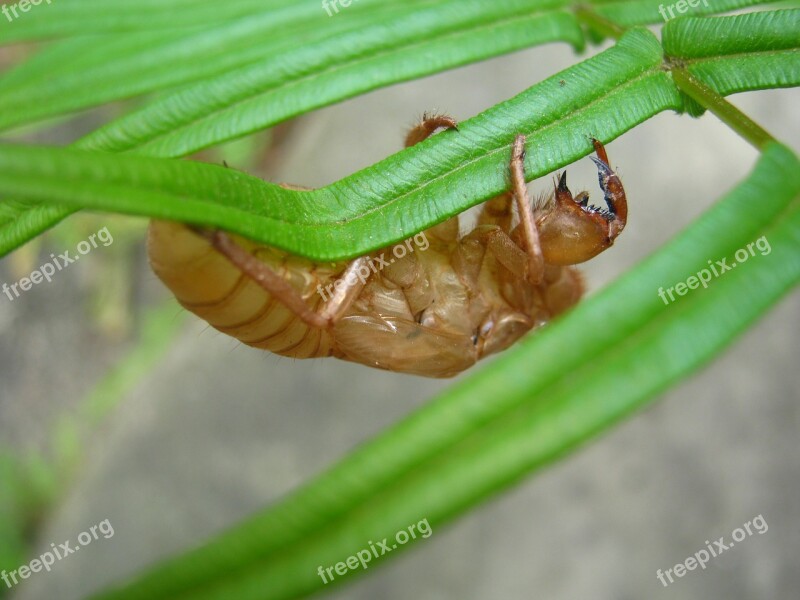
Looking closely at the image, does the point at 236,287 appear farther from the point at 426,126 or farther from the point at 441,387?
the point at 441,387

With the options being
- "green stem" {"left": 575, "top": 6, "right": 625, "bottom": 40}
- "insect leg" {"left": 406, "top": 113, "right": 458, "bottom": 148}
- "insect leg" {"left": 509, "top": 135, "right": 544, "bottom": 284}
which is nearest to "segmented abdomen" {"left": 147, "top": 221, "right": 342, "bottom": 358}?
"insect leg" {"left": 406, "top": 113, "right": 458, "bottom": 148}

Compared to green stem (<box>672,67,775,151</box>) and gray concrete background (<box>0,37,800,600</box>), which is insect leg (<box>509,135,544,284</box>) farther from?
gray concrete background (<box>0,37,800,600</box>)

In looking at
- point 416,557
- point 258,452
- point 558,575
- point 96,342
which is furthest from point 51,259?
point 558,575

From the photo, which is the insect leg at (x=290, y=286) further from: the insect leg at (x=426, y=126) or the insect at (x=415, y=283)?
the insect leg at (x=426, y=126)

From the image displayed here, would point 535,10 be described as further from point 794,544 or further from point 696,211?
point 794,544

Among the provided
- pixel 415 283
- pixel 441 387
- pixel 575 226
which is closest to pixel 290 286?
pixel 415 283
